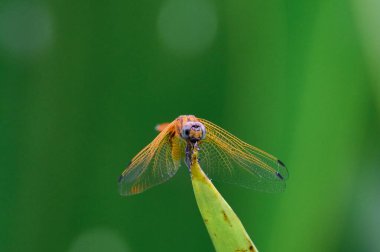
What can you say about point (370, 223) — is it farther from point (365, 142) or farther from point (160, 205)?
point (160, 205)

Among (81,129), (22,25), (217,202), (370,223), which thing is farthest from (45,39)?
(370,223)

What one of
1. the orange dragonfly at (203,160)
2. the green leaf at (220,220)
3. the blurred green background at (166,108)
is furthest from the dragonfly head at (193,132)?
the green leaf at (220,220)

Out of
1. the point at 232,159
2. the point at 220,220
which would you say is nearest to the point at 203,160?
the point at 232,159

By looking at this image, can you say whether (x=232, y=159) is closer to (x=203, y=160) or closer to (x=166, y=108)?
(x=203, y=160)

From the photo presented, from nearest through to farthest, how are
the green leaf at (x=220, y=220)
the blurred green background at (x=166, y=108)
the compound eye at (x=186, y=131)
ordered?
1. the green leaf at (x=220, y=220)
2. the compound eye at (x=186, y=131)
3. the blurred green background at (x=166, y=108)

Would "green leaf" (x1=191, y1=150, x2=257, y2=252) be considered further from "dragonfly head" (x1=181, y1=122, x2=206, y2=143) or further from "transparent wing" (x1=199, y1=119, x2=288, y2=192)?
"transparent wing" (x1=199, y1=119, x2=288, y2=192)

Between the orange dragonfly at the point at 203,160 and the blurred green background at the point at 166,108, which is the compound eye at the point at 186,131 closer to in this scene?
the orange dragonfly at the point at 203,160
